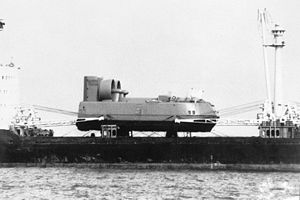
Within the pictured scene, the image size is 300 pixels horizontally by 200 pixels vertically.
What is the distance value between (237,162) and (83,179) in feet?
46.5

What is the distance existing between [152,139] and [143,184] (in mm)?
13925

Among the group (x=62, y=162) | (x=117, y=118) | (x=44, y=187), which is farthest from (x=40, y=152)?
(x=44, y=187)

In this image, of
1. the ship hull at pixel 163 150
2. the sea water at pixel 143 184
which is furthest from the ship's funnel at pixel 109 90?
the sea water at pixel 143 184

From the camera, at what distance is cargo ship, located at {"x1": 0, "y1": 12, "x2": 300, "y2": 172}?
62.2m

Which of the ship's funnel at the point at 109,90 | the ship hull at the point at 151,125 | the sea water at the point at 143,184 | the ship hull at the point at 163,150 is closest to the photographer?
the sea water at the point at 143,184

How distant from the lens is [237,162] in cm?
6241

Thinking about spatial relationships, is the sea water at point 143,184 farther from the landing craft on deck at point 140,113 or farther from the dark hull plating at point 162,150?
the landing craft on deck at point 140,113

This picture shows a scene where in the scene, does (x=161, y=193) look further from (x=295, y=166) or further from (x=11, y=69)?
(x=11, y=69)

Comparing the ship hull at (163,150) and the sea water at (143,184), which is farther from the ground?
the ship hull at (163,150)

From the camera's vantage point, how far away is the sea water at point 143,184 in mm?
42750

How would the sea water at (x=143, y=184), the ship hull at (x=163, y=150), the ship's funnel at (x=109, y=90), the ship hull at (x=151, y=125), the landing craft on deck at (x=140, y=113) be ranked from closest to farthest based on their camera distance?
the sea water at (x=143, y=184), the ship hull at (x=163, y=150), the landing craft on deck at (x=140, y=113), the ship hull at (x=151, y=125), the ship's funnel at (x=109, y=90)

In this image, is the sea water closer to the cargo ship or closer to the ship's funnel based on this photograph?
the cargo ship

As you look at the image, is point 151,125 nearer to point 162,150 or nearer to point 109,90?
point 162,150

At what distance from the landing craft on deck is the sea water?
17.3 feet
